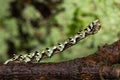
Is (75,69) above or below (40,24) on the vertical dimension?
below

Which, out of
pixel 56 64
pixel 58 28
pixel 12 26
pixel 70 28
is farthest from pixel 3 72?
pixel 12 26

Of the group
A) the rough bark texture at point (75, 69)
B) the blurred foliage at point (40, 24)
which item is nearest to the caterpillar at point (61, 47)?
the rough bark texture at point (75, 69)

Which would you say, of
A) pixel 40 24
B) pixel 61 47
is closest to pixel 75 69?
pixel 61 47

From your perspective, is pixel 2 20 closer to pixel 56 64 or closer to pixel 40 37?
pixel 40 37

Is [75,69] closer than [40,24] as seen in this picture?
Yes

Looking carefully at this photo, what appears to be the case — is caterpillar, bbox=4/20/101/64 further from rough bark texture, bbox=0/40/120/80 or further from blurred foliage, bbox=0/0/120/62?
blurred foliage, bbox=0/0/120/62

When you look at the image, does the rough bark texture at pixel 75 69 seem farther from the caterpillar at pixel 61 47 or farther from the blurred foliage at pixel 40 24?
the blurred foliage at pixel 40 24

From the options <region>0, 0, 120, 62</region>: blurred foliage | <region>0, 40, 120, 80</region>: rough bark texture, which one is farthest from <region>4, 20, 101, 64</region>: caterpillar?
<region>0, 0, 120, 62</region>: blurred foliage

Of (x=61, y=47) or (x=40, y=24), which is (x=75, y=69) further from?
(x=40, y=24)
